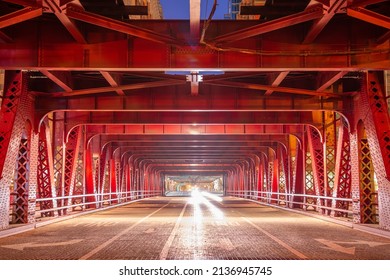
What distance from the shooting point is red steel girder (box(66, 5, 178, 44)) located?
12999 millimetres

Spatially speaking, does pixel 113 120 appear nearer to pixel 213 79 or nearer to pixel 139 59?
pixel 213 79

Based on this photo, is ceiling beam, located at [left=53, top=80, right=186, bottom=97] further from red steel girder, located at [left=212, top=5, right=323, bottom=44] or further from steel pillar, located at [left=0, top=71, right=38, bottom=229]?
red steel girder, located at [left=212, top=5, right=323, bottom=44]

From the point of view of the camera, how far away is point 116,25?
13.7 m

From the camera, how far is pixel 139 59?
51.2 feet

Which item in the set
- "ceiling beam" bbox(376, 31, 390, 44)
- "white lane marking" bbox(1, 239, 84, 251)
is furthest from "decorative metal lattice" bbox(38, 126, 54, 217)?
"ceiling beam" bbox(376, 31, 390, 44)

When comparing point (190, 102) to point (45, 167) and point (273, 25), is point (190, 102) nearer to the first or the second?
point (45, 167)

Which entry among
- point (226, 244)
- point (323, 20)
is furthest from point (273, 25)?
point (226, 244)

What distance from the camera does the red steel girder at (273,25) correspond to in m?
13.0

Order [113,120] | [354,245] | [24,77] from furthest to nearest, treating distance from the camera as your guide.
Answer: [113,120]
[24,77]
[354,245]

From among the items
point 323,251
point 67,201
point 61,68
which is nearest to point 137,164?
point 67,201

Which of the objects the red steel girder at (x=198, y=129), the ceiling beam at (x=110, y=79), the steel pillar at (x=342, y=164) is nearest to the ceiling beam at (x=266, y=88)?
the steel pillar at (x=342, y=164)

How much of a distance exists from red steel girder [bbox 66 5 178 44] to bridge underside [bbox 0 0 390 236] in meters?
0.03

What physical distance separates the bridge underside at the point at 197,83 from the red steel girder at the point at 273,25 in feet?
0.09

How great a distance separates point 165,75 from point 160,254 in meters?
9.12
